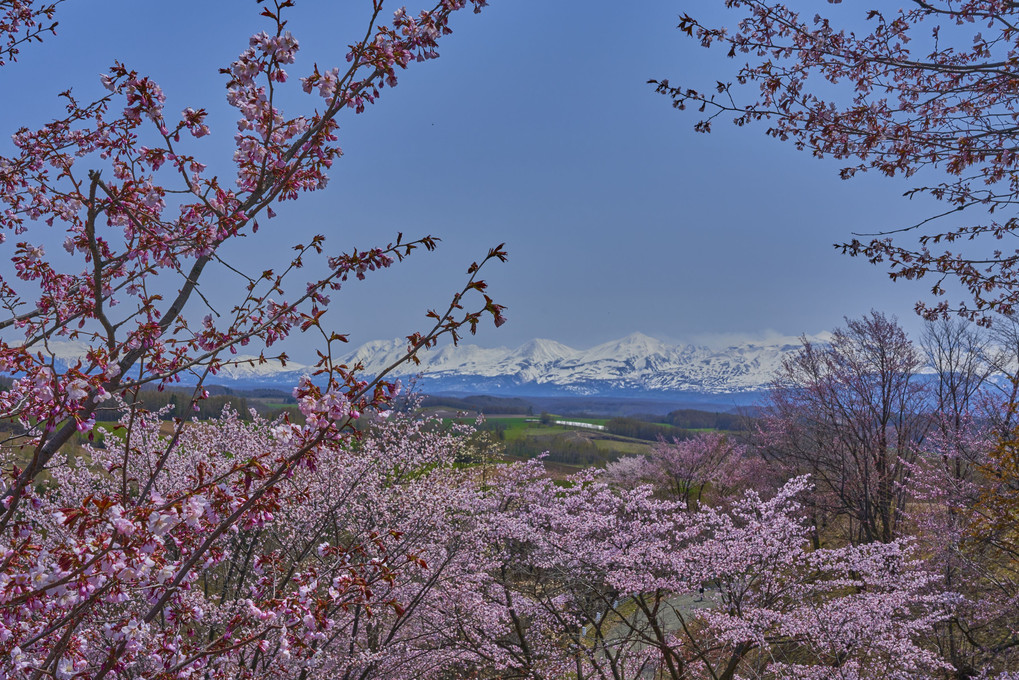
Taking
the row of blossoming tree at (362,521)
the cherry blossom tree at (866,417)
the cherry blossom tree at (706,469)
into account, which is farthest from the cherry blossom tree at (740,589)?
the cherry blossom tree at (706,469)

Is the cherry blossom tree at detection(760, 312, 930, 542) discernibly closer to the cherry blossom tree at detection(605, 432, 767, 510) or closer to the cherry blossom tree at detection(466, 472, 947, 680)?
the cherry blossom tree at detection(466, 472, 947, 680)

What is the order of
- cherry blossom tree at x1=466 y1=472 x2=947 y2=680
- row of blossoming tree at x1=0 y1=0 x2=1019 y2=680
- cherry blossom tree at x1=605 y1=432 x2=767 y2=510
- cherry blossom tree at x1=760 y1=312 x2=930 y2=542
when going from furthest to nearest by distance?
1. cherry blossom tree at x1=605 y1=432 x2=767 y2=510
2. cherry blossom tree at x1=760 y1=312 x2=930 y2=542
3. cherry blossom tree at x1=466 y1=472 x2=947 y2=680
4. row of blossoming tree at x1=0 y1=0 x2=1019 y2=680

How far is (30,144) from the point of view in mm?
4391

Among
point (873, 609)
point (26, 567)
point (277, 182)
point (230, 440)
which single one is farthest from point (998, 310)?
point (230, 440)

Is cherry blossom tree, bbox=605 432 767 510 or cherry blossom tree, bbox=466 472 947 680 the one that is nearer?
cherry blossom tree, bbox=466 472 947 680

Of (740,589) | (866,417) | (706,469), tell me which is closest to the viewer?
(740,589)

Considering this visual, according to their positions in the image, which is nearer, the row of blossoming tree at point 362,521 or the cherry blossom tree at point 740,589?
the row of blossoming tree at point 362,521

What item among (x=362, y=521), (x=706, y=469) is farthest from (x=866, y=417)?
(x=362, y=521)

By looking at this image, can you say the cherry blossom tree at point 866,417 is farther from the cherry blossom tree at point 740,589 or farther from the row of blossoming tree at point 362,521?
the cherry blossom tree at point 740,589

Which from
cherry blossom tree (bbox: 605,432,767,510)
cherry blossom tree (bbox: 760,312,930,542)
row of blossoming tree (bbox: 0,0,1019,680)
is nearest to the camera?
row of blossoming tree (bbox: 0,0,1019,680)

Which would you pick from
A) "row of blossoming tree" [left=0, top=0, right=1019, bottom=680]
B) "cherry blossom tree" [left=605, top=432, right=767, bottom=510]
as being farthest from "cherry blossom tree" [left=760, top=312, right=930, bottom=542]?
"cherry blossom tree" [left=605, top=432, right=767, bottom=510]

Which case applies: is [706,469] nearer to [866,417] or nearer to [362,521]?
[866,417]

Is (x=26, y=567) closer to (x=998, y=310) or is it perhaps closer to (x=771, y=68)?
(x=771, y=68)

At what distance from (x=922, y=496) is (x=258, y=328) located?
59.0 feet
